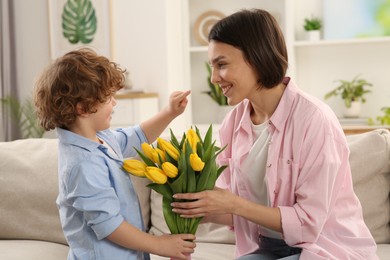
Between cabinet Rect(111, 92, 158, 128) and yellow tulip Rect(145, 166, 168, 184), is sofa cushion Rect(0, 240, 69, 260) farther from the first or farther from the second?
cabinet Rect(111, 92, 158, 128)

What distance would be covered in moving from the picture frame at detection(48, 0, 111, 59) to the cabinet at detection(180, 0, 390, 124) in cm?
72

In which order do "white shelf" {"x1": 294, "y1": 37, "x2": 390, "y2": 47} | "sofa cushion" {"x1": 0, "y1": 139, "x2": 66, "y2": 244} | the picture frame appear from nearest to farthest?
1. "sofa cushion" {"x1": 0, "y1": 139, "x2": 66, "y2": 244}
2. "white shelf" {"x1": 294, "y1": 37, "x2": 390, "y2": 47}
3. the picture frame

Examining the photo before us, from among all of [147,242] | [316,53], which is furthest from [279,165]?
[316,53]

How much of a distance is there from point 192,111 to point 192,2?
962mm

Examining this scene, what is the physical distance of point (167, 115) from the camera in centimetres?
206

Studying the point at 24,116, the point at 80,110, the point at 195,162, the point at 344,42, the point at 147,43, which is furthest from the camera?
the point at 24,116

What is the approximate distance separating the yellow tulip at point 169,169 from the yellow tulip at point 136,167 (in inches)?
3.3

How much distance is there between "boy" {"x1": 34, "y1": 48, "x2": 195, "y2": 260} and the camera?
1727 millimetres

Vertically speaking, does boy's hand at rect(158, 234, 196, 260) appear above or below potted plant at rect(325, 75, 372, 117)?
below

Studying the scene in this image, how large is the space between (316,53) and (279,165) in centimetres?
362

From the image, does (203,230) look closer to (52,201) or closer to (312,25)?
(52,201)

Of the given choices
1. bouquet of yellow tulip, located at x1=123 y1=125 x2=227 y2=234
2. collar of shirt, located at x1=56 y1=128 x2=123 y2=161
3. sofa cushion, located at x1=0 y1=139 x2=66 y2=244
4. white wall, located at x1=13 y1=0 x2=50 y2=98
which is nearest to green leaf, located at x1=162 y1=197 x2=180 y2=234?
bouquet of yellow tulip, located at x1=123 y1=125 x2=227 y2=234

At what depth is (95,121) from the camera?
1.83m

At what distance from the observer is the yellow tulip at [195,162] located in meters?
1.67
